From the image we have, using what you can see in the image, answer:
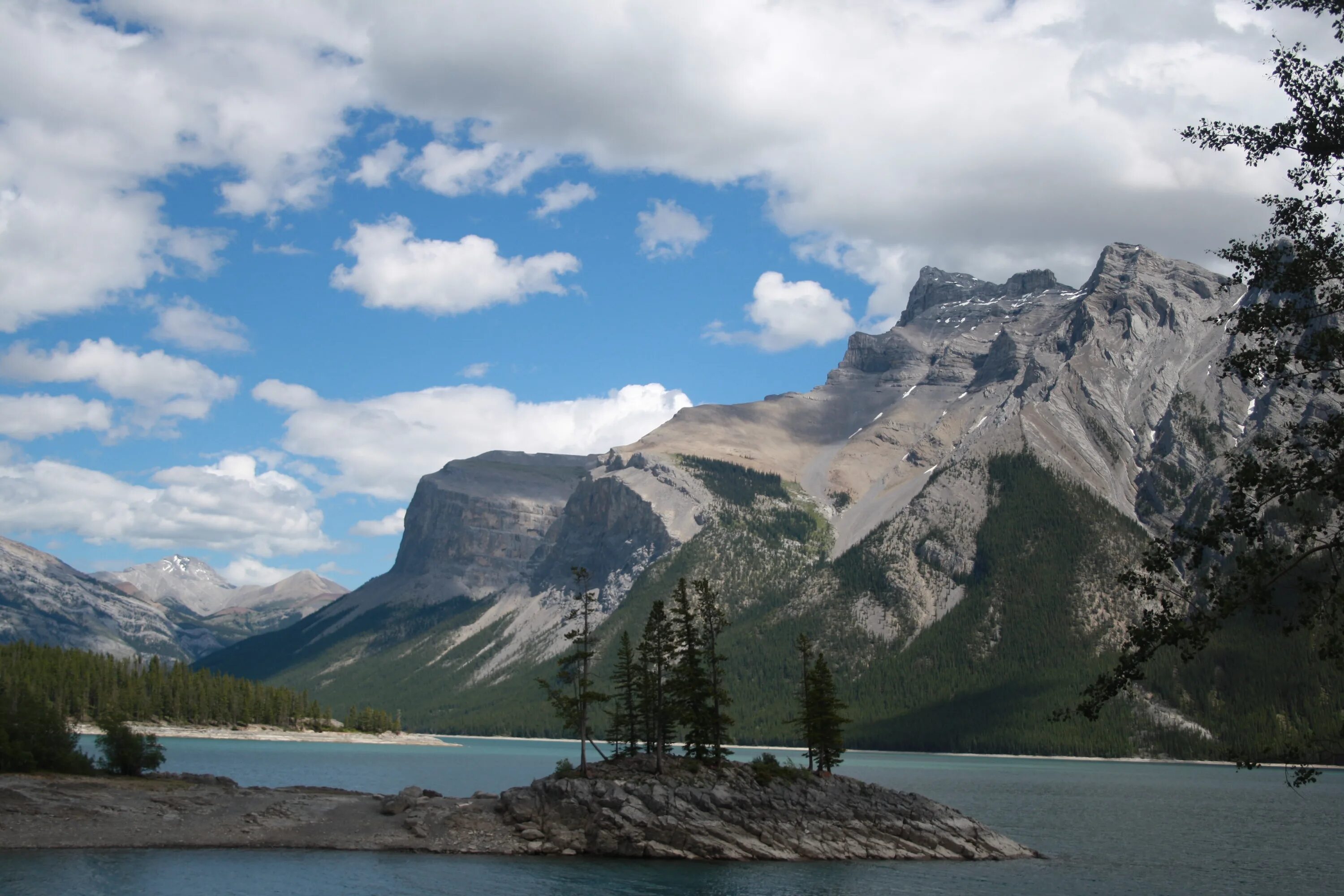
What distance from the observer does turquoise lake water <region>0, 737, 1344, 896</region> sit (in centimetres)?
5100

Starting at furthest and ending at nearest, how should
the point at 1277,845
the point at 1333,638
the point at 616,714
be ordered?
the point at 616,714, the point at 1277,845, the point at 1333,638

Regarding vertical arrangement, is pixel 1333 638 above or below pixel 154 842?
above

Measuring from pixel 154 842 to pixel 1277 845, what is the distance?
7118cm

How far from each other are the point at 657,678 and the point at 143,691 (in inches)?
4569

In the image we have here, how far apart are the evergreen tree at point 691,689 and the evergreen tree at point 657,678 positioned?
662 mm

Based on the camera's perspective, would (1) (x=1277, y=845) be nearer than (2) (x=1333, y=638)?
No

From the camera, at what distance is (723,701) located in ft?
247

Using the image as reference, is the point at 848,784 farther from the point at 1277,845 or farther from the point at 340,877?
the point at 340,877

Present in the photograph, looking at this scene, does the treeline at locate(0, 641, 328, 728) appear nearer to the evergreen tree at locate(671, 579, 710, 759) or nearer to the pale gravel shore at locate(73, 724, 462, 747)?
the pale gravel shore at locate(73, 724, 462, 747)

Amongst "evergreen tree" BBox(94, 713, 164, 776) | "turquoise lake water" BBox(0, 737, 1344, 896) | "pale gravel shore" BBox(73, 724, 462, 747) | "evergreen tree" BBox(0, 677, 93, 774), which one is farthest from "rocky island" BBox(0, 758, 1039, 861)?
"pale gravel shore" BBox(73, 724, 462, 747)

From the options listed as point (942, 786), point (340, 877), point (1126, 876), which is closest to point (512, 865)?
point (340, 877)

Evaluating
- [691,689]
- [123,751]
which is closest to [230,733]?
[123,751]

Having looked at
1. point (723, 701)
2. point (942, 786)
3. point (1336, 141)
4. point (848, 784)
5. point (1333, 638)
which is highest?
point (1336, 141)

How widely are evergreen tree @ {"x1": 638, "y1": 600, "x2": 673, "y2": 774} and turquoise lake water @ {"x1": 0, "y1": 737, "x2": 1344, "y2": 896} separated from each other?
13922mm
